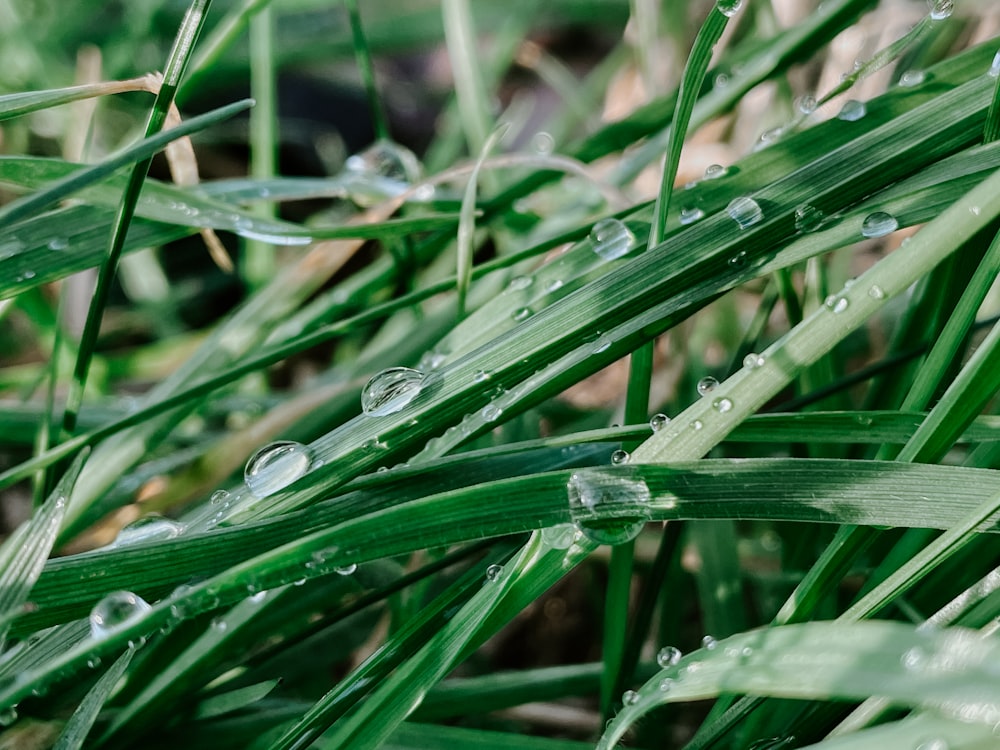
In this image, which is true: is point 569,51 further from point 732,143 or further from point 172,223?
point 172,223

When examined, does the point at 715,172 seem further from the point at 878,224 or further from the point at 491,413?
the point at 491,413

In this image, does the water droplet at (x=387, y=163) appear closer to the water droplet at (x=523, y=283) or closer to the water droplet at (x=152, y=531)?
the water droplet at (x=523, y=283)

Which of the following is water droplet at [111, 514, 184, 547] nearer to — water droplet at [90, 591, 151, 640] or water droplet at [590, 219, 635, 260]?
water droplet at [90, 591, 151, 640]

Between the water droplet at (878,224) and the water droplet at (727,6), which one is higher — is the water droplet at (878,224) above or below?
below

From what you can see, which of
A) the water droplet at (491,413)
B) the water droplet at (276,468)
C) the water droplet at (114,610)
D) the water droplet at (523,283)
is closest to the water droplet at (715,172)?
the water droplet at (523,283)

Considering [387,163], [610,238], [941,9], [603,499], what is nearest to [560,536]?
[603,499]

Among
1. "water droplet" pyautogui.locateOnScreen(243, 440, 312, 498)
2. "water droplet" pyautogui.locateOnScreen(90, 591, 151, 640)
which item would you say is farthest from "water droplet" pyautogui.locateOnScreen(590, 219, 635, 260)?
"water droplet" pyautogui.locateOnScreen(90, 591, 151, 640)
